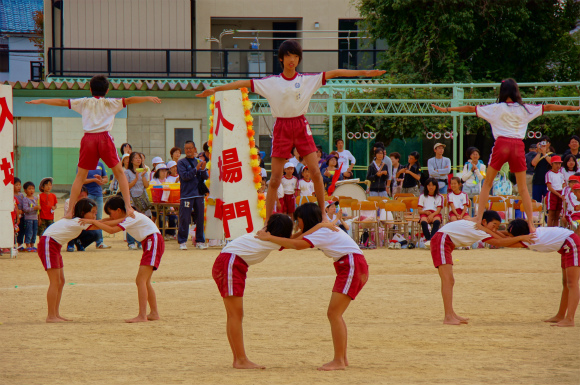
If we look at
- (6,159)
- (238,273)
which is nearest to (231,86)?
(238,273)

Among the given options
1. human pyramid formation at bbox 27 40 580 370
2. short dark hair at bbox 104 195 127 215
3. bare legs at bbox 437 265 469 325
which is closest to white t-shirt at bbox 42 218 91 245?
human pyramid formation at bbox 27 40 580 370

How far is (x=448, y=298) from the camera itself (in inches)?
314

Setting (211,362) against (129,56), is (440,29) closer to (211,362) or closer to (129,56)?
(129,56)

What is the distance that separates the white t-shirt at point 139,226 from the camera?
8203mm

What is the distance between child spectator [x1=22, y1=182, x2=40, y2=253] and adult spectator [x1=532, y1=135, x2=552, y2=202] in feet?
32.4

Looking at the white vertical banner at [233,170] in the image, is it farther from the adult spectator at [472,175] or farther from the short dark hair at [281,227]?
the short dark hair at [281,227]

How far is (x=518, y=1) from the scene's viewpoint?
24062 millimetres

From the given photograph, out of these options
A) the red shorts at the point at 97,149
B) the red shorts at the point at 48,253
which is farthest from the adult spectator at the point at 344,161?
the red shorts at the point at 48,253

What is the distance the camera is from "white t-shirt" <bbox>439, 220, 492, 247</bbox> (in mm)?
7969

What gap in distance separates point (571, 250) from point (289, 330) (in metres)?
2.98

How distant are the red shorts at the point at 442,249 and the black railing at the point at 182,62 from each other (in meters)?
17.3

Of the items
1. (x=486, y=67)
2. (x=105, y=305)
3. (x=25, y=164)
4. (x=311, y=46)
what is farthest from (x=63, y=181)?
(x=105, y=305)

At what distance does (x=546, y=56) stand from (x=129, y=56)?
13.8 m

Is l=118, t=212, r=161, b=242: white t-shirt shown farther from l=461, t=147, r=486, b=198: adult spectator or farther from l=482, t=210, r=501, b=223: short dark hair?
l=461, t=147, r=486, b=198: adult spectator
